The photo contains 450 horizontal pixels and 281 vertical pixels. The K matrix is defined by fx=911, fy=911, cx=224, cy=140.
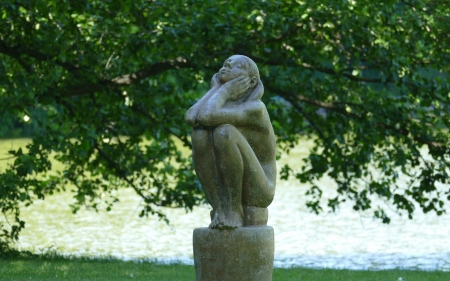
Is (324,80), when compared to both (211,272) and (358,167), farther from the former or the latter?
(211,272)

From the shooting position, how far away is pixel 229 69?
764cm

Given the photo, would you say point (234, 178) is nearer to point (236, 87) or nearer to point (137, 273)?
point (236, 87)

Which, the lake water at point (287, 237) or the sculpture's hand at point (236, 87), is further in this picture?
the lake water at point (287, 237)

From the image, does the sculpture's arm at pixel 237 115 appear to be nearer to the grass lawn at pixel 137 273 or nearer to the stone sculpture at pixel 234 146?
the stone sculpture at pixel 234 146

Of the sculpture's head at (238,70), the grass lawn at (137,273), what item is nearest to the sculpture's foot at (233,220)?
the sculpture's head at (238,70)

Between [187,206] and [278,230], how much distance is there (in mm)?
4287

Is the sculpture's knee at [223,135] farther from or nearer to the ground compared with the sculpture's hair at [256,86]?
nearer to the ground

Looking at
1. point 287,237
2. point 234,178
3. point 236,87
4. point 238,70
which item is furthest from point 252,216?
point 287,237

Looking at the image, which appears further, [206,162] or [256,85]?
[256,85]

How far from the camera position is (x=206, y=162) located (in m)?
7.39

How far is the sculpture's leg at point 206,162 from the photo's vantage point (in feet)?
24.0

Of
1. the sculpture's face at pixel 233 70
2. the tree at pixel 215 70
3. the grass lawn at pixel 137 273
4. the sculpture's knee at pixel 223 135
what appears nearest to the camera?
the sculpture's knee at pixel 223 135

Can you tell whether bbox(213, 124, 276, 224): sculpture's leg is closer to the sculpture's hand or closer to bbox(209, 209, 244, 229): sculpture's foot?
bbox(209, 209, 244, 229): sculpture's foot

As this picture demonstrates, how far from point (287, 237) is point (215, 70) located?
17.9 feet
